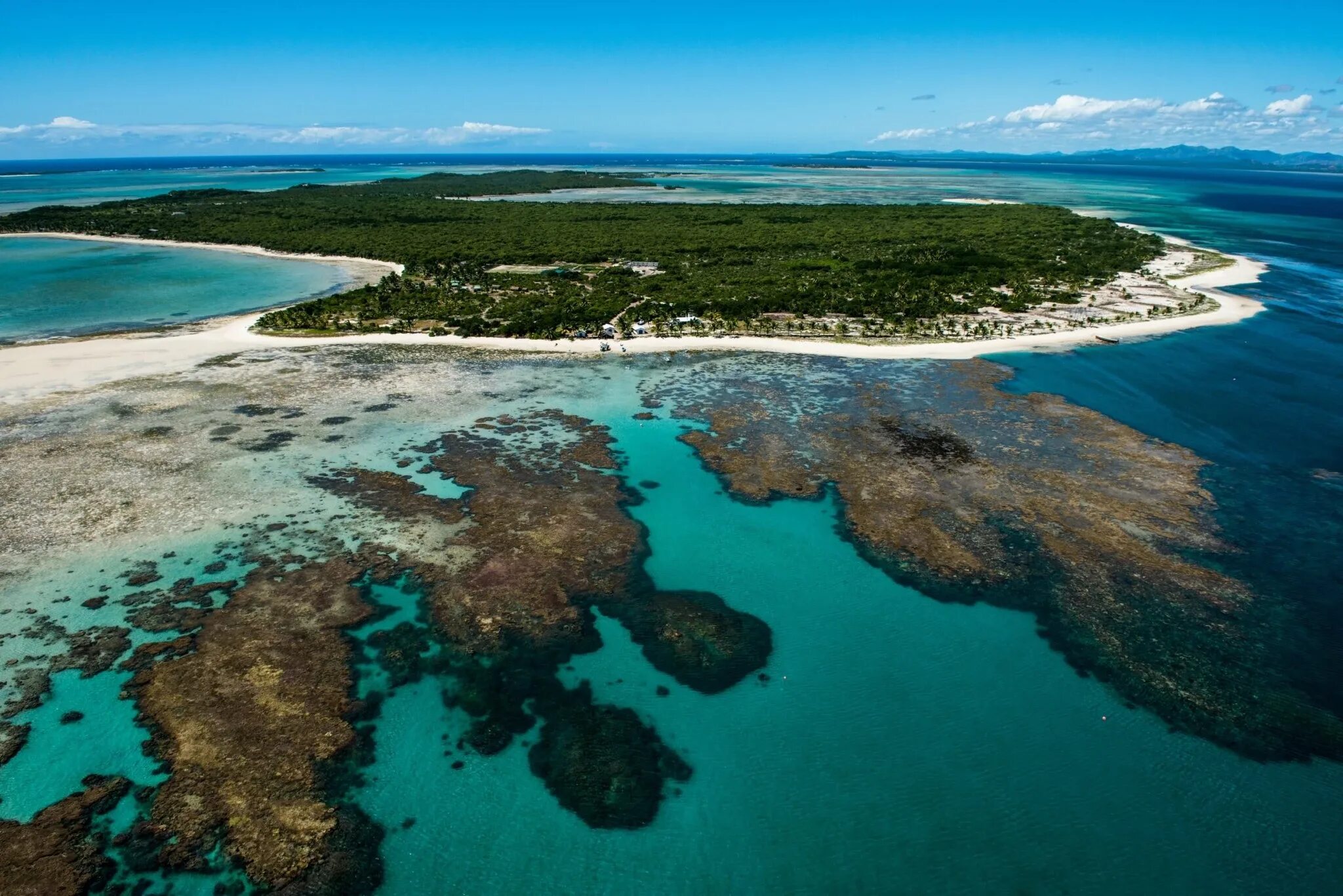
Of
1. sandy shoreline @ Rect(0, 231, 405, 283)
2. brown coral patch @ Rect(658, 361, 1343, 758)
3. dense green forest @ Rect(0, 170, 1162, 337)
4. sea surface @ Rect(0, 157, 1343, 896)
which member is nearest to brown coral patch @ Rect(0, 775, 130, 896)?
sea surface @ Rect(0, 157, 1343, 896)

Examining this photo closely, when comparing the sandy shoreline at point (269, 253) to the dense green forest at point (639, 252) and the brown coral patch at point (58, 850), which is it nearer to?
the dense green forest at point (639, 252)

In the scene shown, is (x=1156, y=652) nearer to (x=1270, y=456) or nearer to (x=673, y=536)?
(x=673, y=536)

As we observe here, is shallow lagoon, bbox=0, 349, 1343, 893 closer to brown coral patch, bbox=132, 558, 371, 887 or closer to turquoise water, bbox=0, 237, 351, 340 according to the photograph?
brown coral patch, bbox=132, 558, 371, 887

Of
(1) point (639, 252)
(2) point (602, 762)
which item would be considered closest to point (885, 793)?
(2) point (602, 762)

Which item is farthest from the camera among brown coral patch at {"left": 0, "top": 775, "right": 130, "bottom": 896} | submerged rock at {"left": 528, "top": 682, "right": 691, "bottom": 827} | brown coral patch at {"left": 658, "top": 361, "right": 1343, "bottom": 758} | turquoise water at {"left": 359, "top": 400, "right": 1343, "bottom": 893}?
brown coral patch at {"left": 658, "top": 361, "right": 1343, "bottom": 758}

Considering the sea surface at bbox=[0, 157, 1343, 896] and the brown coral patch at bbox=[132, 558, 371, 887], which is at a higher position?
the brown coral patch at bbox=[132, 558, 371, 887]

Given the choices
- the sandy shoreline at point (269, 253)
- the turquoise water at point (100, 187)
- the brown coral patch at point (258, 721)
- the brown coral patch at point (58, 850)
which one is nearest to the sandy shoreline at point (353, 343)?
the sandy shoreline at point (269, 253)

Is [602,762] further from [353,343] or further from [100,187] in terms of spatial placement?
[100,187]

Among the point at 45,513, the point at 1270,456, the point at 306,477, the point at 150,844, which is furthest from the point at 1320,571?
the point at 45,513
